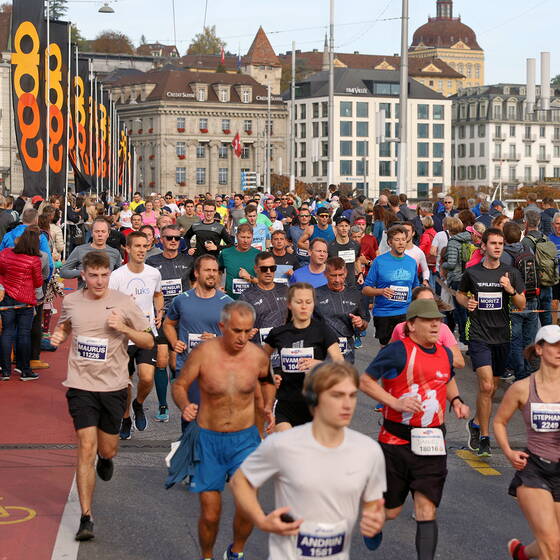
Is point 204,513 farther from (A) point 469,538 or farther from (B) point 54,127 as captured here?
(B) point 54,127

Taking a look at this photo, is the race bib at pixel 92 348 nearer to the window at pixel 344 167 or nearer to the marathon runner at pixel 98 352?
the marathon runner at pixel 98 352

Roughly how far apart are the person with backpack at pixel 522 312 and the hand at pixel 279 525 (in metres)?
8.86

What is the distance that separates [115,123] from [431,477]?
183 feet

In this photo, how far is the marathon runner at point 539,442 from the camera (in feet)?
21.8

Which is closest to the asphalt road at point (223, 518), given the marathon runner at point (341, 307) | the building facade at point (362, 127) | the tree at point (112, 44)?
the marathon runner at point (341, 307)

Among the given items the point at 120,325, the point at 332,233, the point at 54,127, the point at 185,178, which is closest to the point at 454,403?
the point at 120,325

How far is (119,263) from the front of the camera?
13.6 meters

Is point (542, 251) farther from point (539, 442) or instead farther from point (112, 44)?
point (112, 44)

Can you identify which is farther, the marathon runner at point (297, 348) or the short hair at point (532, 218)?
the short hair at point (532, 218)

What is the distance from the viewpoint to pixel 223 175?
465 ft

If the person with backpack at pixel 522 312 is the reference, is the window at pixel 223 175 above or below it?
above

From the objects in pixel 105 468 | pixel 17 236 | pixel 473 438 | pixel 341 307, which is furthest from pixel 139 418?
pixel 17 236

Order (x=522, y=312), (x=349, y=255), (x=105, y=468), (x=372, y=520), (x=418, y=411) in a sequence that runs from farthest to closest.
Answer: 1. (x=349, y=255)
2. (x=522, y=312)
3. (x=105, y=468)
4. (x=418, y=411)
5. (x=372, y=520)

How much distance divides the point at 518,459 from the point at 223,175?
135911 mm
